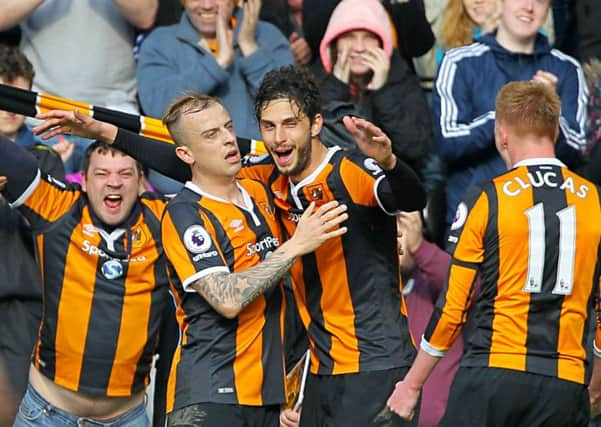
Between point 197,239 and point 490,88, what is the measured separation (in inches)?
116

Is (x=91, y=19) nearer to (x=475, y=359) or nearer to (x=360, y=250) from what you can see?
(x=360, y=250)

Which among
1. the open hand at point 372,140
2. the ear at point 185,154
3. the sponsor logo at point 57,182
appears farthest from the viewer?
the sponsor logo at point 57,182

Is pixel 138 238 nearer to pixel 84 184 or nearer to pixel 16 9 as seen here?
pixel 84 184

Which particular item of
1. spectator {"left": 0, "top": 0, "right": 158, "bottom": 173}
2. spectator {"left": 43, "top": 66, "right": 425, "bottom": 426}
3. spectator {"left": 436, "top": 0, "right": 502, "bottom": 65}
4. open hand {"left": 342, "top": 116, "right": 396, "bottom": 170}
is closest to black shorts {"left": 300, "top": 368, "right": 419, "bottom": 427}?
spectator {"left": 43, "top": 66, "right": 425, "bottom": 426}

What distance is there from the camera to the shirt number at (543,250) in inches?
244

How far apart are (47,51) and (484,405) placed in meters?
3.99

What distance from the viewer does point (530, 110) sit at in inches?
249

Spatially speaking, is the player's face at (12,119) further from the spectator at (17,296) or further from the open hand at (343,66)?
the open hand at (343,66)

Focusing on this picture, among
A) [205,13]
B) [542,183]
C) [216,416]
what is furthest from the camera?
[205,13]

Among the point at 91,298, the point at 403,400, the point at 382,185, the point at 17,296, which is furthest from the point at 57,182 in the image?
the point at 403,400

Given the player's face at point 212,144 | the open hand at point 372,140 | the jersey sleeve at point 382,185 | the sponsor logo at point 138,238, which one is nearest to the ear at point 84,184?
the sponsor logo at point 138,238

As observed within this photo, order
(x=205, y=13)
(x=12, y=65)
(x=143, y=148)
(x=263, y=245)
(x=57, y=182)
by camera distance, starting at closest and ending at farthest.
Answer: (x=263, y=245) < (x=143, y=148) < (x=57, y=182) < (x=12, y=65) < (x=205, y=13)

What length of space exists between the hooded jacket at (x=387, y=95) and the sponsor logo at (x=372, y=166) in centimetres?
177

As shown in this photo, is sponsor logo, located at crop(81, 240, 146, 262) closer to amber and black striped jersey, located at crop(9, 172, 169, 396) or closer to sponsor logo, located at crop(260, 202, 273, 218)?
amber and black striped jersey, located at crop(9, 172, 169, 396)
